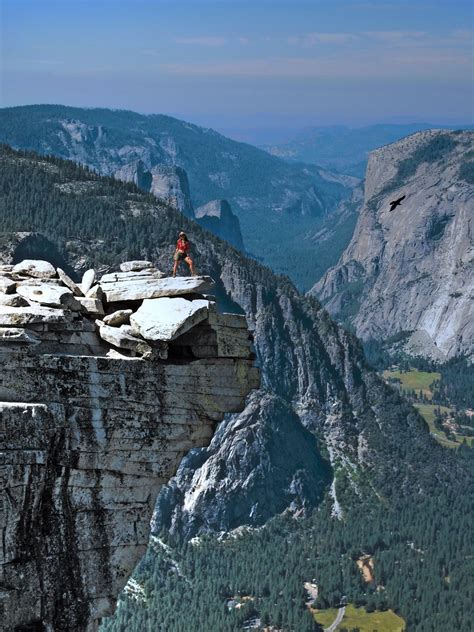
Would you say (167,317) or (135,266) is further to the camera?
(135,266)

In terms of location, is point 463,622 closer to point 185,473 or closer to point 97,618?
point 185,473

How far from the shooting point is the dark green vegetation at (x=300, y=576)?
14688 centimetres

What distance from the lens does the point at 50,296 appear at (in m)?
Answer: 29.6

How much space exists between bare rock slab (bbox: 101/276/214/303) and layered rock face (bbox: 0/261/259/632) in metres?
0.08

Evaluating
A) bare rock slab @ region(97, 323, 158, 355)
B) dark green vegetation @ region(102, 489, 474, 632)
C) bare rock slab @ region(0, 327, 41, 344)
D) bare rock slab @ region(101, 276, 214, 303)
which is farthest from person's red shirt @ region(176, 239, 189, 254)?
dark green vegetation @ region(102, 489, 474, 632)

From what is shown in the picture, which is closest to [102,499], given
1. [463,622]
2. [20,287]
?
[20,287]

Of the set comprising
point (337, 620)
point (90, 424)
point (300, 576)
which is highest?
point (90, 424)

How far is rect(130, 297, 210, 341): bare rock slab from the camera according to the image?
94.1ft

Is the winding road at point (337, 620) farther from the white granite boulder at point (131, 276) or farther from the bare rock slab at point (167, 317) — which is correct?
the bare rock slab at point (167, 317)

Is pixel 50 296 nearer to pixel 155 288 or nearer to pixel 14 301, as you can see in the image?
pixel 14 301

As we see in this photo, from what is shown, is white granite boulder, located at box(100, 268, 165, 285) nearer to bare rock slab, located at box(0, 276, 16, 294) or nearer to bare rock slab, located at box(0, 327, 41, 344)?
bare rock slab, located at box(0, 276, 16, 294)

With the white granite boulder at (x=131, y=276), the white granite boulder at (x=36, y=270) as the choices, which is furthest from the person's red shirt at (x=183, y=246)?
the white granite boulder at (x=36, y=270)

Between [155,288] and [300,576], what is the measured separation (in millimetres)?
142638

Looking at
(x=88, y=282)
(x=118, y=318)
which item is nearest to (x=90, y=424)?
(x=118, y=318)
